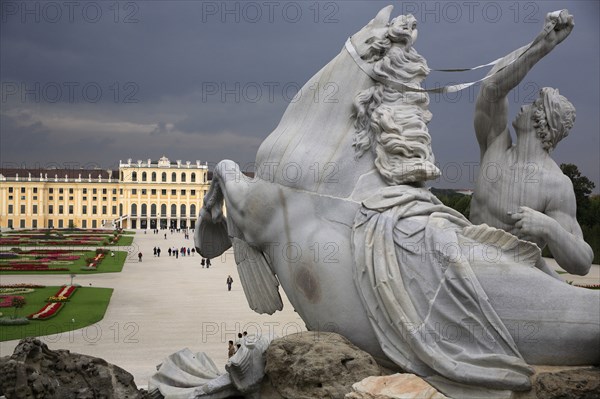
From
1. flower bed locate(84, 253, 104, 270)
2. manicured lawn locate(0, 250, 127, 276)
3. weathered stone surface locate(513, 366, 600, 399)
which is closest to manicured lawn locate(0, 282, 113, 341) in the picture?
manicured lawn locate(0, 250, 127, 276)

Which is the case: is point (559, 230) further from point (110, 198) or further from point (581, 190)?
point (110, 198)

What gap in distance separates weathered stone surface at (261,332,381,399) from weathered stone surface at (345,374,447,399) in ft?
1.10

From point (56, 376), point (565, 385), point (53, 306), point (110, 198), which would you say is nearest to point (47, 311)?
point (53, 306)

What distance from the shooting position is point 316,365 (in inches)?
199

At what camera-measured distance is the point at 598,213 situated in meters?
35.8

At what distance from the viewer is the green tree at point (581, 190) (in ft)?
105

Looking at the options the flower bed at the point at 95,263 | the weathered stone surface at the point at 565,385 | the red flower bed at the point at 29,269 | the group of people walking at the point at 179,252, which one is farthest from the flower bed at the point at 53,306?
the group of people walking at the point at 179,252

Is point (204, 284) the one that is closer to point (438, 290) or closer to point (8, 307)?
point (8, 307)

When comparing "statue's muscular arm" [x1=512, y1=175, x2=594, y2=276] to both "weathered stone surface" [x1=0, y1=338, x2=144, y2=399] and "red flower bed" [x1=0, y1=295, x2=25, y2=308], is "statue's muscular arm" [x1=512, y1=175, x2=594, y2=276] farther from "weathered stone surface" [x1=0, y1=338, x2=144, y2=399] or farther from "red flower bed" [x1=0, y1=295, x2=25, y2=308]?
"red flower bed" [x1=0, y1=295, x2=25, y2=308]

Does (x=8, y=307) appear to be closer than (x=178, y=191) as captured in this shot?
Yes

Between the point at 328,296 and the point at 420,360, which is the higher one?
the point at 328,296

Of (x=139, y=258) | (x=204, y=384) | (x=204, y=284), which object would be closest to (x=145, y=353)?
(x=204, y=384)

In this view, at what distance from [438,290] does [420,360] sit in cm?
50

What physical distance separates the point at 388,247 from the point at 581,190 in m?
29.8
